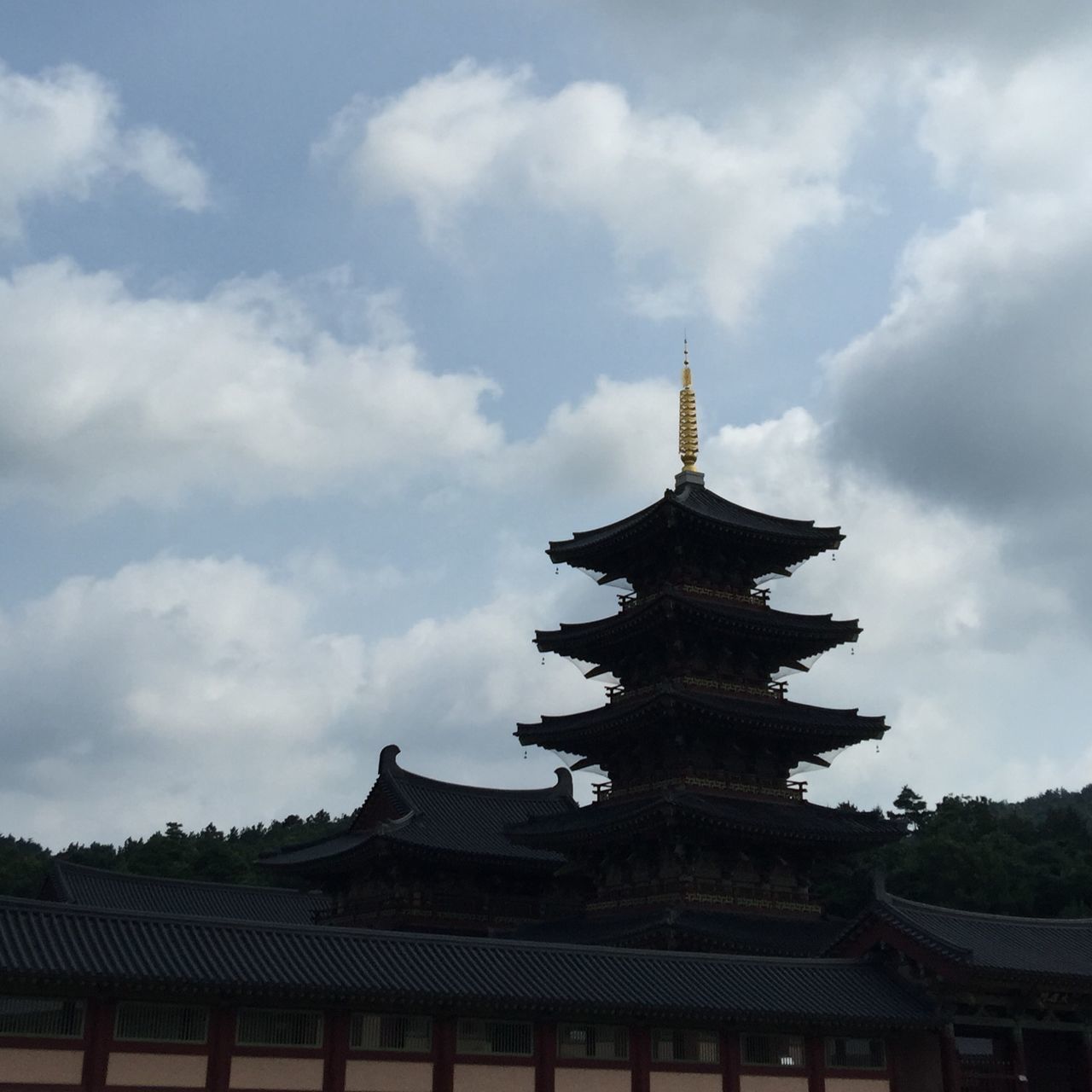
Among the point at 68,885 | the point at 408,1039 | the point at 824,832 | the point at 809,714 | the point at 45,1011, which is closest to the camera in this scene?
the point at 45,1011

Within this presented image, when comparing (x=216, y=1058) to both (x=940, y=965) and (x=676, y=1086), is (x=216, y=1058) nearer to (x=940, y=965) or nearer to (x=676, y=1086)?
(x=676, y=1086)

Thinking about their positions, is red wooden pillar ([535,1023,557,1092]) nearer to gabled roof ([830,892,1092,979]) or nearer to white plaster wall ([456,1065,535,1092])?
white plaster wall ([456,1065,535,1092])

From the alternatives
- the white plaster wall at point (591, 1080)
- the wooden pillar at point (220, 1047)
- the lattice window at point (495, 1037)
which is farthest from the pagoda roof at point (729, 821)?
the wooden pillar at point (220, 1047)

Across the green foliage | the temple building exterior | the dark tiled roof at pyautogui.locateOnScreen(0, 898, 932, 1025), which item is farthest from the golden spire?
the green foliage

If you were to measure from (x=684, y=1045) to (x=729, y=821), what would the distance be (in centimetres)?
995

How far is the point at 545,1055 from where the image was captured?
108 feet

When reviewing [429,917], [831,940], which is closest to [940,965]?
[831,940]

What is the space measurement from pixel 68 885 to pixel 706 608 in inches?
1207

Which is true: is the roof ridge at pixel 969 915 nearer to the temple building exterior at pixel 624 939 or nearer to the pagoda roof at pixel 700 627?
the temple building exterior at pixel 624 939

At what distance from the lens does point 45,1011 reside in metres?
28.5

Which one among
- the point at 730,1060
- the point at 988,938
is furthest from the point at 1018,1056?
the point at 730,1060

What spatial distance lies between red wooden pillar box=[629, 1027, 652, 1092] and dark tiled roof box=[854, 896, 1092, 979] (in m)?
8.04

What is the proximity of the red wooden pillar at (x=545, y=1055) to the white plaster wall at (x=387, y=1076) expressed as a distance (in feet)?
8.92

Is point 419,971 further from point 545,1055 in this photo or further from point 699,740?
point 699,740
